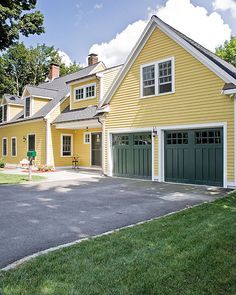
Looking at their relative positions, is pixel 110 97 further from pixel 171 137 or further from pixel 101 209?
pixel 101 209

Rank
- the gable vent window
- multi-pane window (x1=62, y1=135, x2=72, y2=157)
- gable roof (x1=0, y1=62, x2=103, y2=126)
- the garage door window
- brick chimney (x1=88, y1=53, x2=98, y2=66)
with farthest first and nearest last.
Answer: brick chimney (x1=88, y1=53, x2=98, y2=66) → gable roof (x1=0, y1=62, x2=103, y2=126) → multi-pane window (x1=62, y1=135, x2=72, y2=157) → the gable vent window → the garage door window

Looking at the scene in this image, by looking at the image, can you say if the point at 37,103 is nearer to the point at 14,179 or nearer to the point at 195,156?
the point at 14,179

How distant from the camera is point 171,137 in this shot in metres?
11.9

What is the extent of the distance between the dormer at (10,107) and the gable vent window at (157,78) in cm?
1596

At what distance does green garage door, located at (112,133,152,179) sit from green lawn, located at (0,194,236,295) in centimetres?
775

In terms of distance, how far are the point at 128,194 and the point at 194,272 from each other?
591 cm

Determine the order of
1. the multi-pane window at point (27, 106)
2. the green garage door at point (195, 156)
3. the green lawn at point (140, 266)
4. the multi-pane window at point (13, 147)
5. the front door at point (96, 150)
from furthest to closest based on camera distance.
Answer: the multi-pane window at point (13, 147), the multi-pane window at point (27, 106), the front door at point (96, 150), the green garage door at point (195, 156), the green lawn at point (140, 266)

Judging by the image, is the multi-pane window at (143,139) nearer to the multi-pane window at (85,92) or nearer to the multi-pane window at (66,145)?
the multi-pane window at (85,92)

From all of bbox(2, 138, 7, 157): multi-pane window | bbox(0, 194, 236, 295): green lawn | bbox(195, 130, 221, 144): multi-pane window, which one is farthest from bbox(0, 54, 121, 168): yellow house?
bbox(0, 194, 236, 295): green lawn

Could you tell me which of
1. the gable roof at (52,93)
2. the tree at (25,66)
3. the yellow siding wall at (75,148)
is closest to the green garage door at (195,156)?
the yellow siding wall at (75,148)

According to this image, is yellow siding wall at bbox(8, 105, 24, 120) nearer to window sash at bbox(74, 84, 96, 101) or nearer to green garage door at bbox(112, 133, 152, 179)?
window sash at bbox(74, 84, 96, 101)

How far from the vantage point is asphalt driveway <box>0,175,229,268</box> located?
4828 mm

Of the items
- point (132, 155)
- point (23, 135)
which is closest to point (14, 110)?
point (23, 135)

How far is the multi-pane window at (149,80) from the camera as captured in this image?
12.5 m
